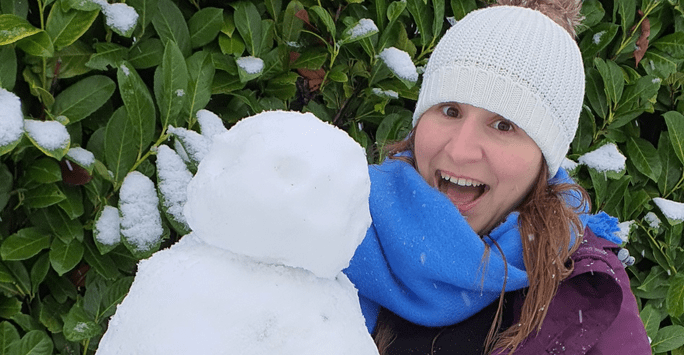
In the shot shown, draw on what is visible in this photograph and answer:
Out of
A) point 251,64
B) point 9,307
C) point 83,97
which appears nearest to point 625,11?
point 251,64

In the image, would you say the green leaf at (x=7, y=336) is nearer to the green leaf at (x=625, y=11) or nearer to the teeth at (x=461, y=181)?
the teeth at (x=461, y=181)

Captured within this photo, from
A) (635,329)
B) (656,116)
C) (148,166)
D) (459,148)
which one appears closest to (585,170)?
(656,116)

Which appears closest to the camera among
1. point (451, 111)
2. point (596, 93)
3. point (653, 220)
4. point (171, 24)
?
point (451, 111)

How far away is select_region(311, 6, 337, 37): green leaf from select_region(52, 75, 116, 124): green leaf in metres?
0.53

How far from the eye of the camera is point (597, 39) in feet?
6.98

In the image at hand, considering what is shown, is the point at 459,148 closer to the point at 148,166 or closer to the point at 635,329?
the point at 635,329

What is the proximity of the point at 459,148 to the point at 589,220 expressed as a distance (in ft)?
1.48

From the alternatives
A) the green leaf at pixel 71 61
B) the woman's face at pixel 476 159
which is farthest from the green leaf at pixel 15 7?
the woman's face at pixel 476 159

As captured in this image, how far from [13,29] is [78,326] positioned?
678 mm

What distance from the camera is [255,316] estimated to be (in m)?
0.54

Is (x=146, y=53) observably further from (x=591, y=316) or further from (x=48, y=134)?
(x=591, y=316)

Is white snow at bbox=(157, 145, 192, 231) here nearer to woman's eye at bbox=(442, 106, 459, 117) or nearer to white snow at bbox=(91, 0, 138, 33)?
white snow at bbox=(91, 0, 138, 33)

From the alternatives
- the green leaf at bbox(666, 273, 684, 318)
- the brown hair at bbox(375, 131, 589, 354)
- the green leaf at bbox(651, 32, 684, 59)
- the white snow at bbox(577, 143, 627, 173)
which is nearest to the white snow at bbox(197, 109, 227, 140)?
the brown hair at bbox(375, 131, 589, 354)

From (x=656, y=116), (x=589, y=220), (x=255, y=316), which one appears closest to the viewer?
(x=255, y=316)
